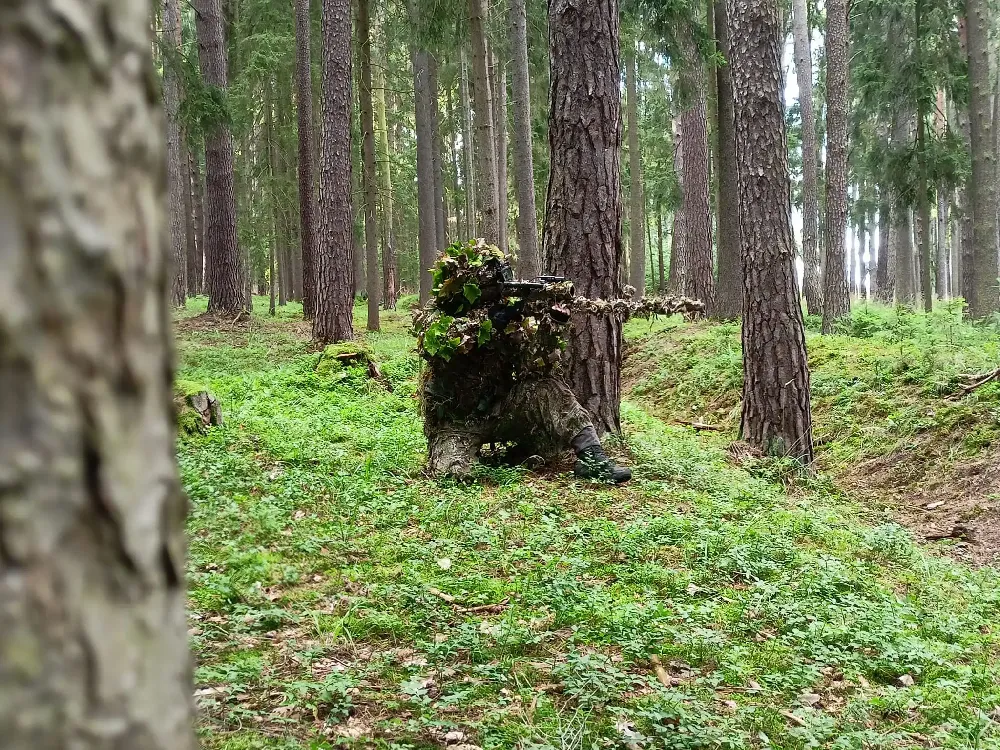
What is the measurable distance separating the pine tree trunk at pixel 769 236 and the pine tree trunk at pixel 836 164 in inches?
294

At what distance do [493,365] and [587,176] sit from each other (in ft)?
7.07

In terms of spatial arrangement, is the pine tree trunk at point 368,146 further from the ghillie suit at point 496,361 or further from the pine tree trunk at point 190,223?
the ghillie suit at point 496,361

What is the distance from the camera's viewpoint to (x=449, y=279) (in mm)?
6836

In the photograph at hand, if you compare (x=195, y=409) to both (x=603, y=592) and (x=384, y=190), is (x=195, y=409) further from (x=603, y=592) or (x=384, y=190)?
(x=384, y=190)

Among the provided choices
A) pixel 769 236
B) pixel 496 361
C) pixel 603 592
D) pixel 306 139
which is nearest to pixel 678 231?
pixel 306 139

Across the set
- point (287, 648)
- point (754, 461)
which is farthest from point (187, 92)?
point (287, 648)

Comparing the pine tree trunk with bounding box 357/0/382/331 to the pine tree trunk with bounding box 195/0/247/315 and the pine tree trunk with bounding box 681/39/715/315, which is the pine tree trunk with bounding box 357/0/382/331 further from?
the pine tree trunk with bounding box 681/39/715/315

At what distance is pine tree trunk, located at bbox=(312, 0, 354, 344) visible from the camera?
45.2ft

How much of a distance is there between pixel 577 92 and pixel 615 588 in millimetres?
5079

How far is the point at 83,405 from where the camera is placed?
0.77m

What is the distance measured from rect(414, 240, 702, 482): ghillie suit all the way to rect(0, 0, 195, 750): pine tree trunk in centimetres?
580

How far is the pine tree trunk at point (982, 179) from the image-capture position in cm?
1362

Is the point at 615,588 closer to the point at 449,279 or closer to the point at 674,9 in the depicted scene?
the point at 449,279

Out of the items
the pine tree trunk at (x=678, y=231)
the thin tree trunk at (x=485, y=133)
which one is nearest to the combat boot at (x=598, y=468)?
the thin tree trunk at (x=485, y=133)
